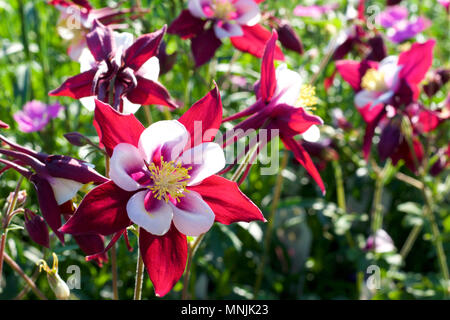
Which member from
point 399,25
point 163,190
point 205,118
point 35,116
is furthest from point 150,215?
point 399,25

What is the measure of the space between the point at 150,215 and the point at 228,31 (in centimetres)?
59

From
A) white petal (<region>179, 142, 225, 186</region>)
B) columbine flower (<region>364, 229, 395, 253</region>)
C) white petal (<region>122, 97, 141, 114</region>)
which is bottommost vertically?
columbine flower (<region>364, 229, 395, 253</region>)

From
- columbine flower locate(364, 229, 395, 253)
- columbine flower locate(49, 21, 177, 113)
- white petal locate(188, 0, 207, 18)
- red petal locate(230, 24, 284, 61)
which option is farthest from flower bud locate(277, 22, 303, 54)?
columbine flower locate(364, 229, 395, 253)

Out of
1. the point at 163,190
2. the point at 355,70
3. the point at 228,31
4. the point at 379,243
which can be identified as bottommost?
the point at 379,243

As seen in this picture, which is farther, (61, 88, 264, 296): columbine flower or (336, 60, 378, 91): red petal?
(336, 60, 378, 91): red petal

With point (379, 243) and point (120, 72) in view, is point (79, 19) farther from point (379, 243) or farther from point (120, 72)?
point (379, 243)

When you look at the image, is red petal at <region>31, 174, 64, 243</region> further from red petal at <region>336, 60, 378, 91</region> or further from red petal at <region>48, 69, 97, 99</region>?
red petal at <region>336, 60, 378, 91</region>

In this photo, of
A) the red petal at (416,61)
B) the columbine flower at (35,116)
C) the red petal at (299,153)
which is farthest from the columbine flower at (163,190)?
the columbine flower at (35,116)

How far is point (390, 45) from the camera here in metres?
2.43

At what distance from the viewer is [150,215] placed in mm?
740

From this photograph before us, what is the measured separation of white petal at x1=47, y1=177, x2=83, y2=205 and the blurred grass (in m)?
0.57

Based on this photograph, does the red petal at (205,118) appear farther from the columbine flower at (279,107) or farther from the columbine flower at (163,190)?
the columbine flower at (279,107)

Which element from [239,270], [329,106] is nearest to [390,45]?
[329,106]

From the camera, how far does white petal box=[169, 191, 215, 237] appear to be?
748 mm
